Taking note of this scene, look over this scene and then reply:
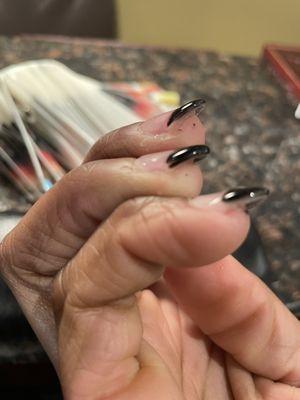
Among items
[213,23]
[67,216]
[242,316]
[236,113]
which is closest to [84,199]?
[67,216]

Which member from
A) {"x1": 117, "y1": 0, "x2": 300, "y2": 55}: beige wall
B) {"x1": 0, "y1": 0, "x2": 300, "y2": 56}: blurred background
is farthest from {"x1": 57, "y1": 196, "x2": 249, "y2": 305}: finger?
A: {"x1": 117, "y1": 0, "x2": 300, "y2": 55}: beige wall

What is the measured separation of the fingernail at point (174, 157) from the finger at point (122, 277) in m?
0.02

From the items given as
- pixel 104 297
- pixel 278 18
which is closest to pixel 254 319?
pixel 104 297

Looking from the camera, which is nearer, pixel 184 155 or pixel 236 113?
pixel 184 155

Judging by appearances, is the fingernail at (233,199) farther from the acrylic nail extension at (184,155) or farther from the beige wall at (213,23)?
the beige wall at (213,23)

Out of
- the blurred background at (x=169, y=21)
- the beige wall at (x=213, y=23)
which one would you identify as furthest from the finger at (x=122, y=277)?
the beige wall at (x=213, y=23)

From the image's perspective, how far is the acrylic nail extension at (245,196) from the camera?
10.2 inches

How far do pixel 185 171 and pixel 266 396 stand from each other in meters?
0.24

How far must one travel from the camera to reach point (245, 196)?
10.4 inches

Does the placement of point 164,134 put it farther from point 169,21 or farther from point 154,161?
point 169,21

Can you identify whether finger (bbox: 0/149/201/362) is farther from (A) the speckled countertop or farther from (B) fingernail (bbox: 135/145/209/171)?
(A) the speckled countertop

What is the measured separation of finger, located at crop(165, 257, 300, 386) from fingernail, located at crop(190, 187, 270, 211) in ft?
0.42

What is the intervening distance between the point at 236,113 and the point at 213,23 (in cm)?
68

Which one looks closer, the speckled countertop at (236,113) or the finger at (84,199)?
the finger at (84,199)
